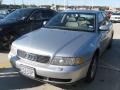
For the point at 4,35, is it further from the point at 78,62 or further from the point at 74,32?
the point at 78,62

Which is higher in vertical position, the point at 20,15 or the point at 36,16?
the point at 20,15

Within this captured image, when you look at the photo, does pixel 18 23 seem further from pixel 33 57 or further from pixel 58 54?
pixel 58 54

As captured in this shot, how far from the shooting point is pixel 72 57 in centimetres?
466

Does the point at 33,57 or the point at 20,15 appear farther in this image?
the point at 20,15

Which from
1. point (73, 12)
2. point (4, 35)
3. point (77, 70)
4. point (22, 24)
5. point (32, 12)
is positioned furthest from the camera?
point (32, 12)

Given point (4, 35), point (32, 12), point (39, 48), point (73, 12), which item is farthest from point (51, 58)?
point (32, 12)

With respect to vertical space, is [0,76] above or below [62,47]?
below

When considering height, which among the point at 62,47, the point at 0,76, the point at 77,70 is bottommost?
the point at 0,76

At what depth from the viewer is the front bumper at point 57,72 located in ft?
15.0

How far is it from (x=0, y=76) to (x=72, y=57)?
6.85 ft

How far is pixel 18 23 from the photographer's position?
902 centimetres

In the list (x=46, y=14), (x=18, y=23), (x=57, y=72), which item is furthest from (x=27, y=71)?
(x=46, y=14)

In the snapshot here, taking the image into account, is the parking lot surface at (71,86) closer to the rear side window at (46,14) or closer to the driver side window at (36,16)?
the driver side window at (36,16)

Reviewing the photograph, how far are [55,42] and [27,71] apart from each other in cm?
84
